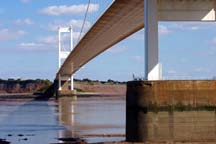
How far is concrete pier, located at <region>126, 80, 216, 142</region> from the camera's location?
21.7 meters

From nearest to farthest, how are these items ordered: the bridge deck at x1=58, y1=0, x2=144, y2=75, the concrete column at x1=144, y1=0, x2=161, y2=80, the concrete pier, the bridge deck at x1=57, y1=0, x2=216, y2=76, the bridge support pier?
the concrete pier < the concrete column at x1=144, y1=0, x2=161, y2=80 < the bridge deck at x1=57, y1=0, x2=216, y2=76 < the bridge deck at x1=58, y1=0, x2=144, y2=75 < the bridge support pier

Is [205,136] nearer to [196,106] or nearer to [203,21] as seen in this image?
[196,106]

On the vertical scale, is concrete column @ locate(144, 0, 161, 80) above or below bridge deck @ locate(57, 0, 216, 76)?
below

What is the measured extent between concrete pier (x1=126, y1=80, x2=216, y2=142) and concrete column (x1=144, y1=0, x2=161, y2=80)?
1323 mm

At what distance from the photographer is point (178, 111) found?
858 inches

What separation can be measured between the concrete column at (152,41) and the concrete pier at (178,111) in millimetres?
1323

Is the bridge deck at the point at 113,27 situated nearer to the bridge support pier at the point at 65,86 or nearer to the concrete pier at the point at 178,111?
the concrete pier at the point at 178,111

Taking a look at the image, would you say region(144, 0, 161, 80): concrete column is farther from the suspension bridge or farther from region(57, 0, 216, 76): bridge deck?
region(57, 0, 216, 76): bridge deck

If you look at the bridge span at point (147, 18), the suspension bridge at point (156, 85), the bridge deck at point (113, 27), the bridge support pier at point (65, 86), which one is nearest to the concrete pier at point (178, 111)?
the suspension bridge at point (156, 85)

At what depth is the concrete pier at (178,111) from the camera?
853 inches

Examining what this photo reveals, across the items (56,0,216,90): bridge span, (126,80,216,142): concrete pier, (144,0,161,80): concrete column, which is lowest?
(126,80,216,142): concrete pier

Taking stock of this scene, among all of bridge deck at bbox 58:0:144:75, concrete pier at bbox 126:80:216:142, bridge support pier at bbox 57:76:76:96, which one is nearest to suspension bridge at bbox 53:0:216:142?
concrete pier at bbox 126:80:216:142

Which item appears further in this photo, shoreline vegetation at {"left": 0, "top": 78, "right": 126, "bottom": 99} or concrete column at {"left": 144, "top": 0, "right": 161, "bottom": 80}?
shoreline vegetation at {"left": 0, "top": 78, "right": 126, "bottom": 99}

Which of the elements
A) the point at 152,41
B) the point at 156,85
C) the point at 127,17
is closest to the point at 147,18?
the point at 152,41
